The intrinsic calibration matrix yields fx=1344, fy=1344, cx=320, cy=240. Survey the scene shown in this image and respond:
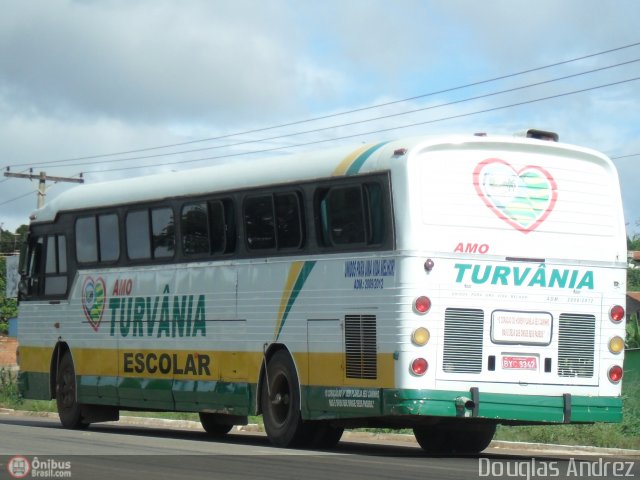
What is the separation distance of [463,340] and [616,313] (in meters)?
2.18

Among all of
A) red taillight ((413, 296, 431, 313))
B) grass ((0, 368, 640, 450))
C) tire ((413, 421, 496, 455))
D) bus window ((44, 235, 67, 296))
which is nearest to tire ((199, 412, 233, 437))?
grass ((0, 368, 640, 450))

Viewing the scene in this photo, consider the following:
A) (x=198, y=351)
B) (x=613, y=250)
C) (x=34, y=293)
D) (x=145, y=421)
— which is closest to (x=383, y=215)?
(x=613, y=250)

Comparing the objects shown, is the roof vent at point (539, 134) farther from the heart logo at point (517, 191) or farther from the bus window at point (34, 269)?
the bus window at point (34, 269)

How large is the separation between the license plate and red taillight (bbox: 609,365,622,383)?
1108 mm

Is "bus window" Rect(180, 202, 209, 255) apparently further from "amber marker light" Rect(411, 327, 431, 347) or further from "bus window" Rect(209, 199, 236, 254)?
"amber marker light" Rect(411, 327, 431, 347)

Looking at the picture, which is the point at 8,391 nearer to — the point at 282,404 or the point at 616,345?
the point at 282,404

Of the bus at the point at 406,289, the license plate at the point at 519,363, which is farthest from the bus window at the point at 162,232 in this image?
the license plate at the point at 519,363

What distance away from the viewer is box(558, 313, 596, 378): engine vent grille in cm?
1556

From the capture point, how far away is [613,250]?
1611 cm

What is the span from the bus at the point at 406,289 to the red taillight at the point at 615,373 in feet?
0.06

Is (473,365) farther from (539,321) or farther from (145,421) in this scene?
(145,421)

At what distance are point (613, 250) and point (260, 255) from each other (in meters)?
4.45

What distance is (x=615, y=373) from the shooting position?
15.9 metres

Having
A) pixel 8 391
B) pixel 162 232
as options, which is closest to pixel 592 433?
pixel 162 232
